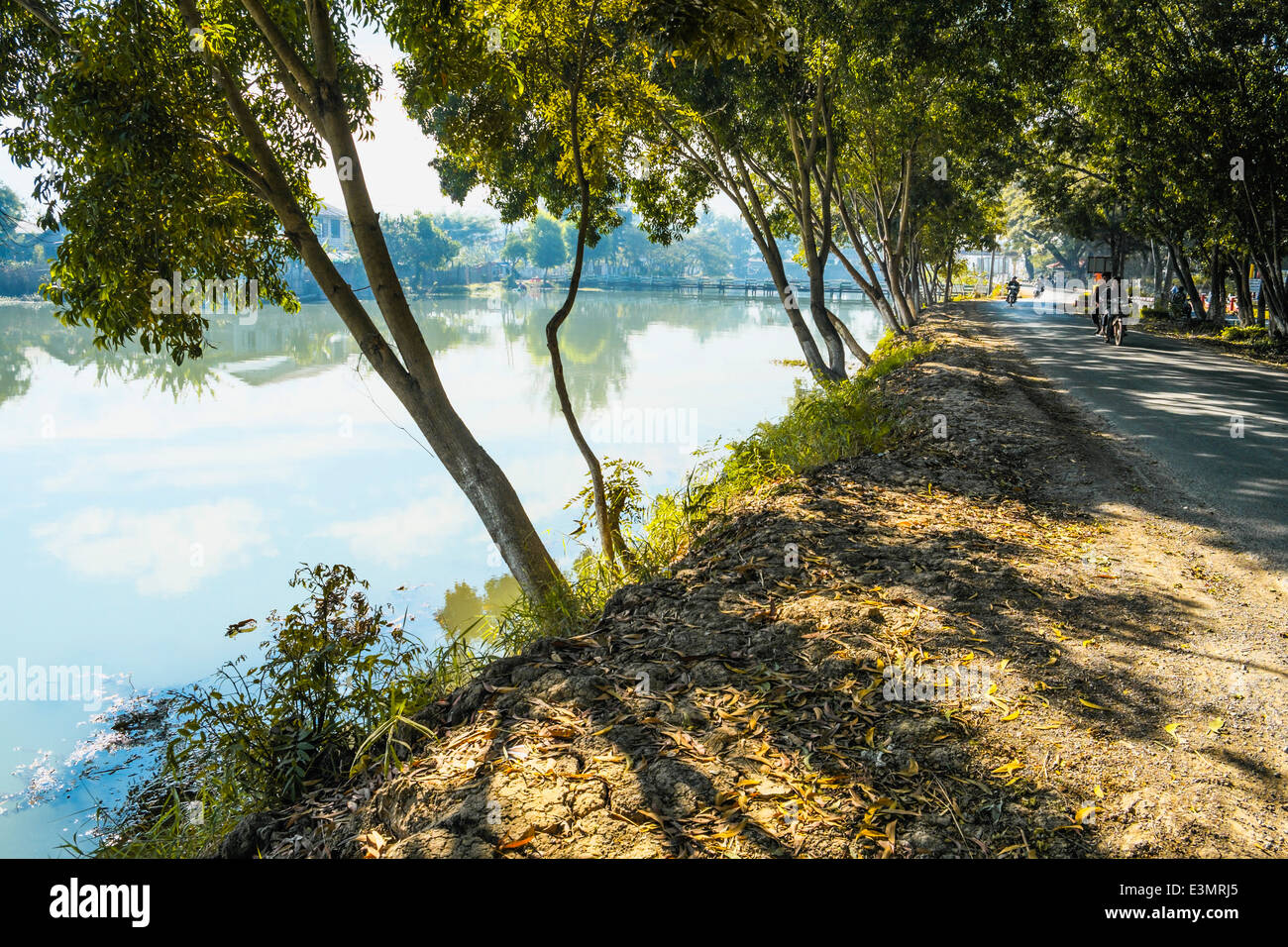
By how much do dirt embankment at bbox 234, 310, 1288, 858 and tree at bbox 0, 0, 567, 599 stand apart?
6.52 ft

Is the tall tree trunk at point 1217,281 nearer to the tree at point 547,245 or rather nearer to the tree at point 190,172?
the tree at point 190,172

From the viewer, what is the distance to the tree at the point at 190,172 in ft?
16.5

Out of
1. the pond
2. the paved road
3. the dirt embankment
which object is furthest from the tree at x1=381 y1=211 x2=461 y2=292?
the dirt embankment

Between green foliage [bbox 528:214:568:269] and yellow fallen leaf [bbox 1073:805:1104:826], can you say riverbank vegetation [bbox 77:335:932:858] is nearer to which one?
yellow fallen leaf [bbox 1073:805:1104:826]

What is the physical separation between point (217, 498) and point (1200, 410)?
1469 centimetres

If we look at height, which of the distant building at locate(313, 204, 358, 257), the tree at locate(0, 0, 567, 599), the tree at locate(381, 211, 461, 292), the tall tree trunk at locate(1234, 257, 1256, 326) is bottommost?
the tree at locate(0, 0, 567, 599)

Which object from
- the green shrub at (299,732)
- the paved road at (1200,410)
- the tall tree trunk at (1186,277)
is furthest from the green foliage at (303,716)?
the tall tree trunk at (1186,277)

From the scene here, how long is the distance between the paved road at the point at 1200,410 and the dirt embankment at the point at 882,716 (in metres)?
1.27

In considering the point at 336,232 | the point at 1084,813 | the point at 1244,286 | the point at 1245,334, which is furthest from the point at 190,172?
the point at 336,232

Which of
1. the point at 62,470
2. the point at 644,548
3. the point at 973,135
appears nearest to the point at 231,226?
the point at 644,548

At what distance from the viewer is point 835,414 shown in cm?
909

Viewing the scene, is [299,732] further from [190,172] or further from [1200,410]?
[1200,410]

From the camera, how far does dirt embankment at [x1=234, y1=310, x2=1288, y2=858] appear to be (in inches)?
102

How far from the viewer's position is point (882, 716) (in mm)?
3182
